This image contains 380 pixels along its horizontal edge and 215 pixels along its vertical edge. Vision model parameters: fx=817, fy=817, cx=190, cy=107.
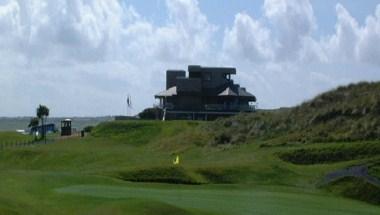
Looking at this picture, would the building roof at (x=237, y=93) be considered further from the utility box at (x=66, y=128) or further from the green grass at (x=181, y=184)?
the green grass at (x=181, y=184)

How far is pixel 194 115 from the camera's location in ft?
356

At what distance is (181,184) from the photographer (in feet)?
126

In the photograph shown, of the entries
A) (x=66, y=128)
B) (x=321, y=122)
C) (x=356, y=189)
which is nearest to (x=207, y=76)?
(x=66, y=128)

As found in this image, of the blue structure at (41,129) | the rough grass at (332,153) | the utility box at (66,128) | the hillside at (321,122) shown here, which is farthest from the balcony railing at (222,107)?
the rough grass at (332,153)

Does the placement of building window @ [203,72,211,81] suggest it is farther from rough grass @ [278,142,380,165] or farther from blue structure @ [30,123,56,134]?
rough grass @ [278,142,380,165]

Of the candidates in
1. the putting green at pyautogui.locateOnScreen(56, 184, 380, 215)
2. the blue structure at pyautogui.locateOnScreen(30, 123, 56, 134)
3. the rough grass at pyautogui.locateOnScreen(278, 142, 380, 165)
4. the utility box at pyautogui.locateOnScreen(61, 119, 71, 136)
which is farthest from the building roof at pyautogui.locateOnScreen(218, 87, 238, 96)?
the putting green at pyautogui.locateOnScreen(56, 184, 380, 215)

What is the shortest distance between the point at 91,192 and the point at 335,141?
22.4 m

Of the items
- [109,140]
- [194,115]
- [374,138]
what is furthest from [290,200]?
[194,115]

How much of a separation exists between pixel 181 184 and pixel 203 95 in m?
72.6

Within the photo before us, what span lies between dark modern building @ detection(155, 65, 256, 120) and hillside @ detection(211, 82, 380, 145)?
3798 centimetres

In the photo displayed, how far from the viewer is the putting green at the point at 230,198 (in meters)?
29.1

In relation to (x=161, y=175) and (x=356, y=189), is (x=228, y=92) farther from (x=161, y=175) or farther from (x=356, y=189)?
(x=356, y=189)

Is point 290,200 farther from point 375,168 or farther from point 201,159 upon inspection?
point 201,159

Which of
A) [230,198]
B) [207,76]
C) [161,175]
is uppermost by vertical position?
[207,76]
